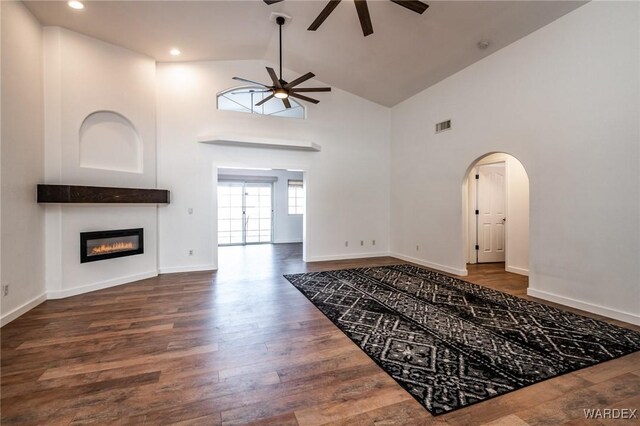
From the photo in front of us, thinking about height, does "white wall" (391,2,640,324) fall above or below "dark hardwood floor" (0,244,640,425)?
above

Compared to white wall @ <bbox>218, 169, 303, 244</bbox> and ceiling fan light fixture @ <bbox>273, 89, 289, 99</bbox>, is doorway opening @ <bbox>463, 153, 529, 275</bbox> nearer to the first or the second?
ceiling fan light fixture @ <bbox>273, 89, 289, 99</bbox>

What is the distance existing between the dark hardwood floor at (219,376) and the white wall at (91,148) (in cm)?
80

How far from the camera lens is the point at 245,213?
32.9 feet

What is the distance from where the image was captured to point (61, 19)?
154 inches

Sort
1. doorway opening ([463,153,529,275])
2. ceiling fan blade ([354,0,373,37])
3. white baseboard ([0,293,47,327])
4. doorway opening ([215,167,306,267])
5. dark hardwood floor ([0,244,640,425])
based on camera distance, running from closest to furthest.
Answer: dark hardwood floor ([0,244,640,425])
ceiling fan blade ([354,0,373,37])
white baseboard ([0,293,47,327])
doorway opening ([463,153,529,275])
doorway opening ([215,167,306,267])

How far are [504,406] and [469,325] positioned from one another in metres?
1.32

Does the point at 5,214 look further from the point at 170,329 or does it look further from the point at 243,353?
the point at 243,353

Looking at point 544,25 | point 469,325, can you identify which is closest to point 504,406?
point 469,325

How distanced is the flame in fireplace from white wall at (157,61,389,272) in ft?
2.19

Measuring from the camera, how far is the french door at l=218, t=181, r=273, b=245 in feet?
32.1

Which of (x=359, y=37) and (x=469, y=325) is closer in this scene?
(x=469, y=325)

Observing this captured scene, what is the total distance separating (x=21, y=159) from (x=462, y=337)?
5.42 m

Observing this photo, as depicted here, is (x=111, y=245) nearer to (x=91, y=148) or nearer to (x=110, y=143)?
(x=91, y=148)

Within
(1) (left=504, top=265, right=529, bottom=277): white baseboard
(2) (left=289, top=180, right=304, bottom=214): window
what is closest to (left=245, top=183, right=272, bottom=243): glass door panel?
(2) (left=289, top=180, right=304, bottom=214): window
